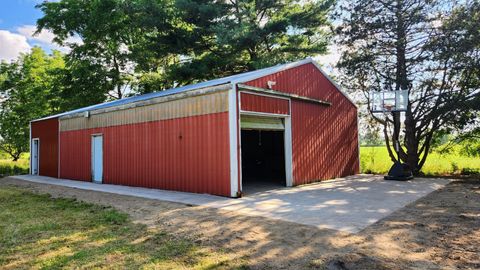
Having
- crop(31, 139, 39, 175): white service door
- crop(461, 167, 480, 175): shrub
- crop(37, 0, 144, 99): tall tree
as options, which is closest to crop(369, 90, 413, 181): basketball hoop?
crop(461, 167, 480, 175): shrub

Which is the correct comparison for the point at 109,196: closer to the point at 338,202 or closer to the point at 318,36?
the point at 338,202

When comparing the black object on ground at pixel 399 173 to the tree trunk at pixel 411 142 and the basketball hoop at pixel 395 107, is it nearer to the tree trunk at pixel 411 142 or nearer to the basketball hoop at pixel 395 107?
the basketball hoop at pixel 395 107

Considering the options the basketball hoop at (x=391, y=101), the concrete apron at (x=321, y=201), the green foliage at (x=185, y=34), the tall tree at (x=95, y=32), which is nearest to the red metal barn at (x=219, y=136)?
the concrete apron at (x=321, y=201)

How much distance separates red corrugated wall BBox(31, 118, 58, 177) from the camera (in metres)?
14.4

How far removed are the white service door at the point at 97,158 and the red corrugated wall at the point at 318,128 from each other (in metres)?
6.62

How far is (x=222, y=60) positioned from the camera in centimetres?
1797

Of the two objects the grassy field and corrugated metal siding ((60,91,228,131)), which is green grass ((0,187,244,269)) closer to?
corrugated metal siding ((60,91,228,131))

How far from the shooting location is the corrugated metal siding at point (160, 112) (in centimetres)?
812

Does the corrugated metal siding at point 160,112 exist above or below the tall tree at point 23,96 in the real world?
below

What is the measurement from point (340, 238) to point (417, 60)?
10.5m

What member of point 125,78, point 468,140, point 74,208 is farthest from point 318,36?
point 74,208

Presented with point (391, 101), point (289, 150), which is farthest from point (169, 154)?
point (391, 101)

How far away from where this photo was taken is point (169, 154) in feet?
30.6

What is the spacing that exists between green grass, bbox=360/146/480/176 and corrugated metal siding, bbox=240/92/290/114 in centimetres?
743
